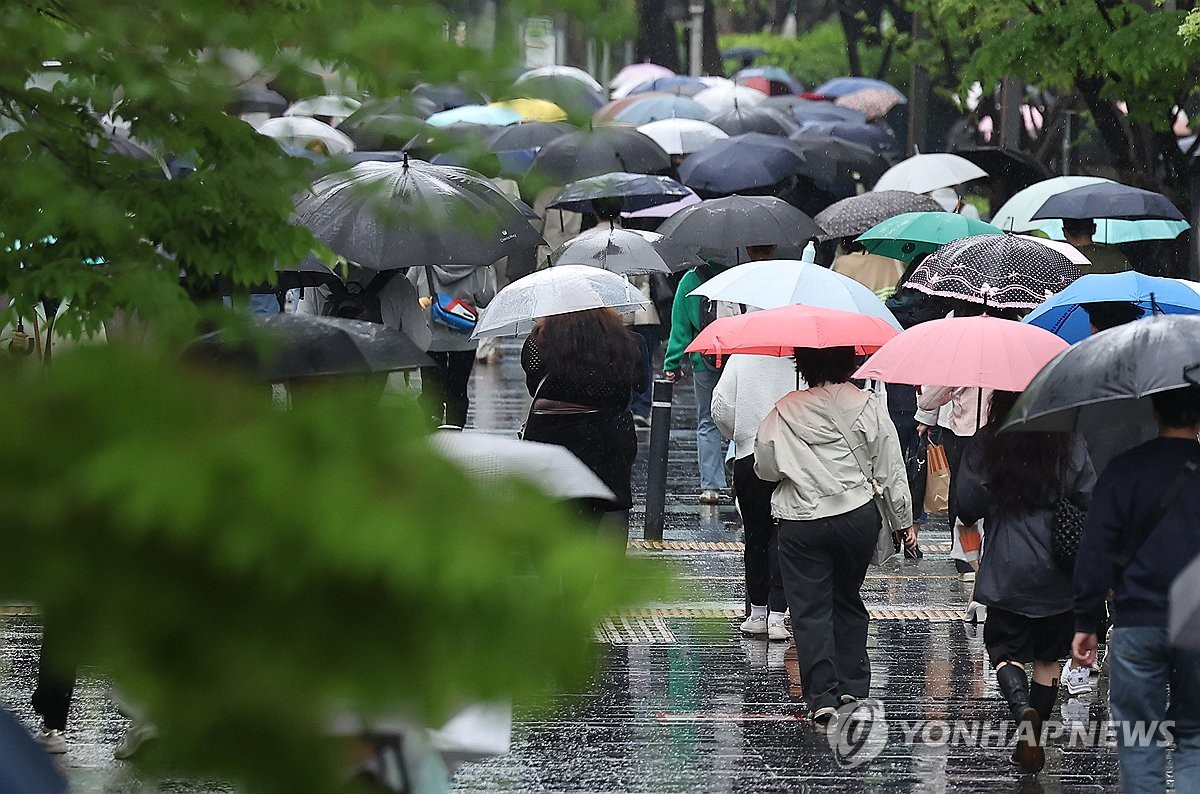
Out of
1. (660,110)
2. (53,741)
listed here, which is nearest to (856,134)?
(660,110)

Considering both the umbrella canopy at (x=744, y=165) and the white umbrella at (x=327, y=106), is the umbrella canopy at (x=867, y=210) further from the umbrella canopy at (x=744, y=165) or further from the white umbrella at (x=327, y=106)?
the white umbrella at (x=327, y=106)

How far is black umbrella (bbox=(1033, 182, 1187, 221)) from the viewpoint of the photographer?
12.2 m

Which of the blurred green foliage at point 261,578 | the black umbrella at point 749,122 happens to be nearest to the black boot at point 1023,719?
the blurred green foliage at point 261,578

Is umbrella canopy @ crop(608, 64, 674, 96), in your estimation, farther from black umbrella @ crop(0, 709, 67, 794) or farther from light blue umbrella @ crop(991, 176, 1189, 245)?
black umbrella @ crop(0, 709, 67, 794)

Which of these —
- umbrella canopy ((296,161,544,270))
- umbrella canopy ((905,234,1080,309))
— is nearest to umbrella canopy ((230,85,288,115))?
umbrella canopy ((296,161,544,270))

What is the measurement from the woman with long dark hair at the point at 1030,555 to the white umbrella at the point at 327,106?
4.50m

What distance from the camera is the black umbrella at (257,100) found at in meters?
2.35

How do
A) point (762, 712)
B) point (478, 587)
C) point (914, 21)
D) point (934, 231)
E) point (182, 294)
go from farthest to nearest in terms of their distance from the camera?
point (914, 21) → point (934, 231) → point (762, 712) → point (182, 294) → point (478, 587)

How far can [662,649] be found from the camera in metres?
8.11

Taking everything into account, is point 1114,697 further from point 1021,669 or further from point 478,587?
point 478,587

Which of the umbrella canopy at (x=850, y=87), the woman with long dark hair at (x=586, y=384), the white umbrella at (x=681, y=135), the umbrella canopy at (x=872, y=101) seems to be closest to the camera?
the woman with long dark hair at (x=586, y=384)

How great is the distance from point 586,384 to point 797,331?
4.30 feet

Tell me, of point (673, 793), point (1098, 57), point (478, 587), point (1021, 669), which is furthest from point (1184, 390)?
point (1098, 57)

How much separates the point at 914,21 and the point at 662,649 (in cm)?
2372
